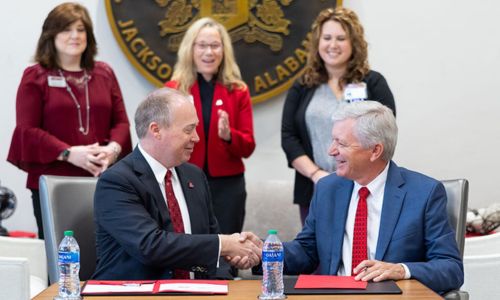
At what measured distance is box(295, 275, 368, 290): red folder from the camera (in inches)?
132

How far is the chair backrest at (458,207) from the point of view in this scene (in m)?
3.96

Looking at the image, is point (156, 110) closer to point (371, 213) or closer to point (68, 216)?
point (68, 216)

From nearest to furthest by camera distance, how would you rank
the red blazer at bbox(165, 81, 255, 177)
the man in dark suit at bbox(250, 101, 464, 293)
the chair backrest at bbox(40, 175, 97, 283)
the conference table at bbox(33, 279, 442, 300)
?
the conference table at bbox(33, 279, 442, 300), the man in dark suit at bbox(250, 101, 464, 293), the chair backrest at bbox(40, 175, 97, 283), the red blazer at bbox(165, 81, 255, 177)

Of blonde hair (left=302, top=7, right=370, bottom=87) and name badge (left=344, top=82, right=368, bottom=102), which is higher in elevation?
→ blonde hair (left=302, top=7, right=370, bottom=87)

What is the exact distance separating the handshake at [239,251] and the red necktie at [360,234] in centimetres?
40

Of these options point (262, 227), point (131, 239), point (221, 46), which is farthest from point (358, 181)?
point (262, 227)

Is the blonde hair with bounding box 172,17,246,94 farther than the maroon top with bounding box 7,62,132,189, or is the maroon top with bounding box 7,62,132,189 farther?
the blonde hair with bounding box 172,17,246,94

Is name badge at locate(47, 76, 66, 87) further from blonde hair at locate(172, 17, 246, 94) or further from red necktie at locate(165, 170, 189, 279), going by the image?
red necktie at locate(165, 170, 189, 279)

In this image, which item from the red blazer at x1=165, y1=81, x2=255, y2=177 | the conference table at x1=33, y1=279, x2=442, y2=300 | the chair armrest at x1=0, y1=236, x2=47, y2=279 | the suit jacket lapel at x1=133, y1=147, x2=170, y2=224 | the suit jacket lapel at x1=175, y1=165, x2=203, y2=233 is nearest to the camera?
the conference table at x1=33, y1=279, x2=442, y2=300

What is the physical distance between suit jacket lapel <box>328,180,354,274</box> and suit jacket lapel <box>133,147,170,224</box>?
682 mm

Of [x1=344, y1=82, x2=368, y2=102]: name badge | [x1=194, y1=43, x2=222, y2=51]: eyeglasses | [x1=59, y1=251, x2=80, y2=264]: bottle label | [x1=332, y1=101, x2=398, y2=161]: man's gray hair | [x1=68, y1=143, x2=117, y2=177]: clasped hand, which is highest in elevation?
[x1=194, y1=43, x2=222, y2=51]: eyeglasses

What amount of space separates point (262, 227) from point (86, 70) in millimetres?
1533

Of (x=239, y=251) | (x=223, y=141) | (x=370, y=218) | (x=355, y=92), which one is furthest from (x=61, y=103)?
(x=370, y=218)

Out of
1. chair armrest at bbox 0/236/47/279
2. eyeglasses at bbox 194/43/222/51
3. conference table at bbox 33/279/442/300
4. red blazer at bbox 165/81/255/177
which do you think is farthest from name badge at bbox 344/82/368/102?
conference table at bbox 33/279/442/300
